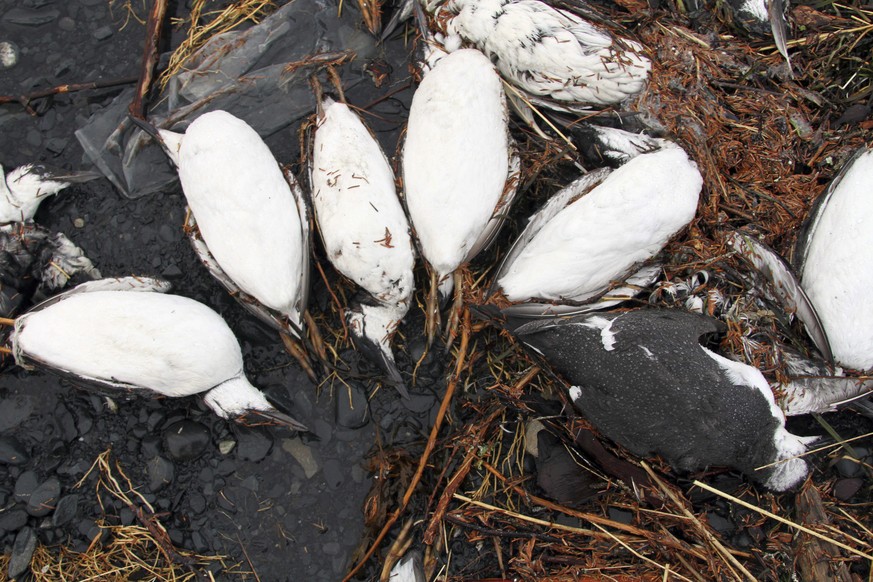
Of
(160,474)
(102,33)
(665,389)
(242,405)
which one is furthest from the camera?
Answer: (102,33)

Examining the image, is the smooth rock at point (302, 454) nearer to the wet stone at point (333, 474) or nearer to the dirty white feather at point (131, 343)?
the wet stone at point (333, 474)

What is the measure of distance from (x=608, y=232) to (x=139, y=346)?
138 cm

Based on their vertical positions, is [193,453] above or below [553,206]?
below

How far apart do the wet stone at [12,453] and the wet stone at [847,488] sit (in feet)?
8.50

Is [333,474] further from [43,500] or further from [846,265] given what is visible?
[846,265]

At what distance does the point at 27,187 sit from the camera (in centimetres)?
212

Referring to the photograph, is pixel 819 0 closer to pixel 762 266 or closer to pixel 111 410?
pixel 762 266

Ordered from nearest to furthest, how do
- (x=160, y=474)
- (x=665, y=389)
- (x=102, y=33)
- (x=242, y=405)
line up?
(x=665, y=389)
(x=242, y=405)
(x=160, y=474)
(x=102, y=33)

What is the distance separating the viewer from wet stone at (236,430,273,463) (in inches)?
82.3

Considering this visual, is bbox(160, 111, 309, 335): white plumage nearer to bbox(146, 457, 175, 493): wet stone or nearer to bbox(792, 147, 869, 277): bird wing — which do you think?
bbox(146, 457, 175, 493): wet stone

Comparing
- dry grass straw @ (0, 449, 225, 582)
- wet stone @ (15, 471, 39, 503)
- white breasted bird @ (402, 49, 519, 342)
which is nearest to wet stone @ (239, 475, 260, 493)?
dry grass straw @ (0, 449, 225, 582)

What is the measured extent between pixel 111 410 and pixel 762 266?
2.11 m

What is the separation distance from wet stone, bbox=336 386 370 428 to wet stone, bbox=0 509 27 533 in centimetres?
104

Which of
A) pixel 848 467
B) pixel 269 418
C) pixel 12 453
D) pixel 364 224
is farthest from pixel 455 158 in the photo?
pixel 12 453
